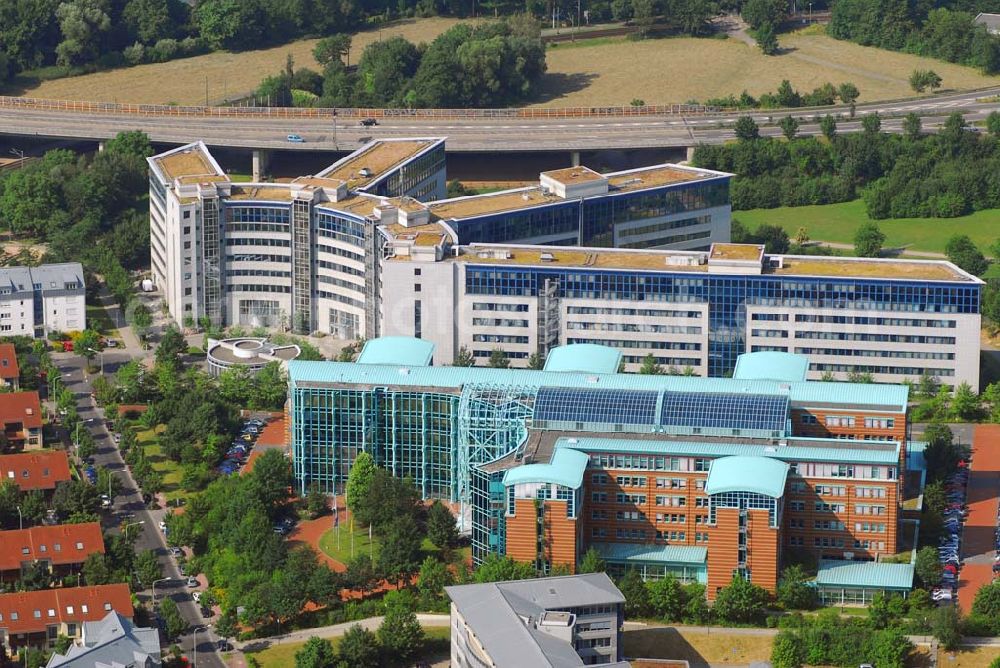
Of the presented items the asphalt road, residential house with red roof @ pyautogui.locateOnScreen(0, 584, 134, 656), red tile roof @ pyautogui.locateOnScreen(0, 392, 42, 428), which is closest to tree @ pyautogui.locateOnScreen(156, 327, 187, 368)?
the asphalt road

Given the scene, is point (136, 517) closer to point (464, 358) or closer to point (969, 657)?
point (464, 358)

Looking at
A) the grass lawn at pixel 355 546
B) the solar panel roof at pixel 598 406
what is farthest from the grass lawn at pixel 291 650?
the solar panel roof at pixel 598 406

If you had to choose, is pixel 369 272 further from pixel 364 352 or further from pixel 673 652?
pixel 673 652

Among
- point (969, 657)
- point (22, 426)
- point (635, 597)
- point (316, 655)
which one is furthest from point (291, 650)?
point (969, 657)

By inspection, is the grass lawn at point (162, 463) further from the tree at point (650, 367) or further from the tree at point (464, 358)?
the tree at point (650, 367)

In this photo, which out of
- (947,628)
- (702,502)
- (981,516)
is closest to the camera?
(947,628)

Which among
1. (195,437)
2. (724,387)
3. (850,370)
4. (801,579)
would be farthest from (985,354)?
(195,437)

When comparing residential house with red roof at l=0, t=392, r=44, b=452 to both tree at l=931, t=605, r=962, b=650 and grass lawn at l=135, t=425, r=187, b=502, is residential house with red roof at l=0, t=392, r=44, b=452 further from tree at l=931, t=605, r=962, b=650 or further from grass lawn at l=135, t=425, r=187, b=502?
tree at l=931, t=605, r=962, b=650
